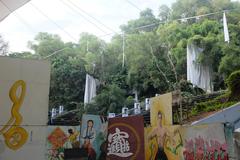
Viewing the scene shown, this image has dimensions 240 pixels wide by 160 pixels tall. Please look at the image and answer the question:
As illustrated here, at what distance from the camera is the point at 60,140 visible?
9836mm

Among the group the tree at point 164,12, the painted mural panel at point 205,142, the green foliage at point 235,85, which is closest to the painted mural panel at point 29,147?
the painted mural panel at point 205,142

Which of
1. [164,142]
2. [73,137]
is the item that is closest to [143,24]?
[73,137]

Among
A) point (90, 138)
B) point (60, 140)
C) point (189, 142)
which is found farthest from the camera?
point (60, 140)

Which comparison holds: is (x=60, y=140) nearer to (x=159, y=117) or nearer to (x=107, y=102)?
(x=159, y=117)

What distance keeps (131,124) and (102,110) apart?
7.87 metres

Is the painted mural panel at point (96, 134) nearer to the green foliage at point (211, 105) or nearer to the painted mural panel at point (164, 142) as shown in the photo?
the painted mural panel at point (164, 142)

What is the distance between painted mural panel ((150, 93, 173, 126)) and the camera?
6.24 metres

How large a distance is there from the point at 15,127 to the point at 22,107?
0.45 m

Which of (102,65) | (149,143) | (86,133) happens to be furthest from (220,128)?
(102,65)

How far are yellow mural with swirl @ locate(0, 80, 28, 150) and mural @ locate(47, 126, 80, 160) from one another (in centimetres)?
302

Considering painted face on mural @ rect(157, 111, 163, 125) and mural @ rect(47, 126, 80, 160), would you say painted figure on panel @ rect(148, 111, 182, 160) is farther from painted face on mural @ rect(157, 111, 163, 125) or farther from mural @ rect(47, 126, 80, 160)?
mural @ rect(47, 126, 80, 160)

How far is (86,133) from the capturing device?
9.23 m

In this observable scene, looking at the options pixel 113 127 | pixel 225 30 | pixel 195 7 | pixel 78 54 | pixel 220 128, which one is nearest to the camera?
pixel 220 128

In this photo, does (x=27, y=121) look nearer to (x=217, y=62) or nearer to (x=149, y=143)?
(x=149, y=143)
